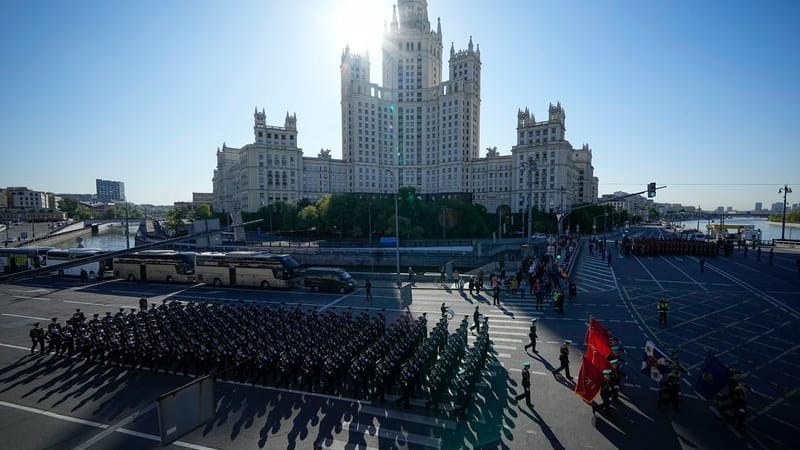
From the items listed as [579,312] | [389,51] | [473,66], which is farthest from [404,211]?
[389,51]

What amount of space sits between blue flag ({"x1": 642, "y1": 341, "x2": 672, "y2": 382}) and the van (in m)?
20.1

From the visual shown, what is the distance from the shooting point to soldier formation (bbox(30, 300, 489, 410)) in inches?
469

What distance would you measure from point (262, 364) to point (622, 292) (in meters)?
24.2

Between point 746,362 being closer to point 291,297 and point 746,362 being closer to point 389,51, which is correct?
point 291,297

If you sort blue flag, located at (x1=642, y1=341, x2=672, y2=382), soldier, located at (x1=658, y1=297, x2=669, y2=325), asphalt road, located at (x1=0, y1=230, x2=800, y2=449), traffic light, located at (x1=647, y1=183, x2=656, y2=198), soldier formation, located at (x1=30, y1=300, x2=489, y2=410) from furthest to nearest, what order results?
traffic light, located at (x1=647, y1=183, x2=656, y2=198), soldier, located at (x1=658, y1=297, x2=669, y2=325), soldier formation, located at (x1=30, y1=300, x2=489, y2=410), blue flag, located at (x1=642, y1=341, x2=672, y2=382), asphalt road, located at (x1=0, y1=230, x2=800, y2=449)

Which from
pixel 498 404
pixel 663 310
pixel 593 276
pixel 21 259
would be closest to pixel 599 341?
pixel 498 404

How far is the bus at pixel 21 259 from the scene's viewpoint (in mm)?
36125

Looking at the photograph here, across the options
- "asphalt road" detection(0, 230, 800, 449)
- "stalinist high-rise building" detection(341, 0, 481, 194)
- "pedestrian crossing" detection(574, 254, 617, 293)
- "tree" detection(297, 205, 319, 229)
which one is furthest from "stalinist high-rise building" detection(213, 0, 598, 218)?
"asphalt road" detection(0, 230, 800, 449)

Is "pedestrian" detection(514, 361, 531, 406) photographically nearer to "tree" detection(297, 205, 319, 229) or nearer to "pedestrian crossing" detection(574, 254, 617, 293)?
"pedestrian crossing" detection(574, 254, 617, 293)

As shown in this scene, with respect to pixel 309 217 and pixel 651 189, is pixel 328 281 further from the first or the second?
pixel 309 217

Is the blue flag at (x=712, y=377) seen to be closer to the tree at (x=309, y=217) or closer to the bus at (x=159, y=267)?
the bus at (x=159, y=267)

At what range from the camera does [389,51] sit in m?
134

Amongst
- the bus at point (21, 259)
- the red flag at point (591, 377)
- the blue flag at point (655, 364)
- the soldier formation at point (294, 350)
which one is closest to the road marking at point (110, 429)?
the soldier formation at point (294, 350)

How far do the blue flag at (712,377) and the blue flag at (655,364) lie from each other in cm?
86
